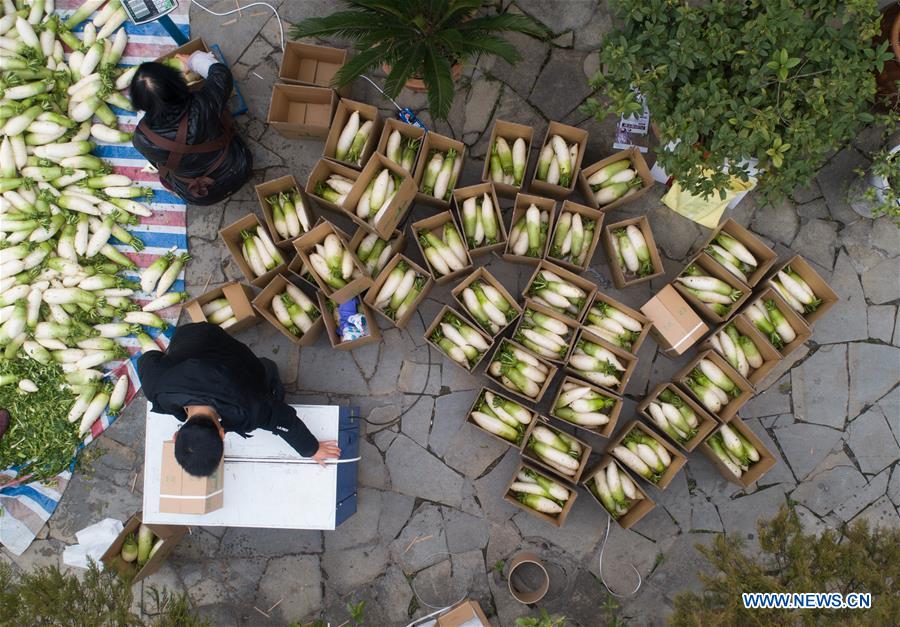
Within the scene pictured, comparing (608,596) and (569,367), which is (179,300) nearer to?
(569,367)

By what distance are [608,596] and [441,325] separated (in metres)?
2.42

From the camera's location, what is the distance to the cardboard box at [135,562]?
398cm

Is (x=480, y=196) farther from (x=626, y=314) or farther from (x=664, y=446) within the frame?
(x=664, y=446)

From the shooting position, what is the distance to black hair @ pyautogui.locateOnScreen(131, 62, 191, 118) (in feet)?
10.3

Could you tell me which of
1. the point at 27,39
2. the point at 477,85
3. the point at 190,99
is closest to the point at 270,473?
the point at 190,99

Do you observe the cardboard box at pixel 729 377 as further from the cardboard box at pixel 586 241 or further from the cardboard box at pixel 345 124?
the cardboard box at pixel 345 124

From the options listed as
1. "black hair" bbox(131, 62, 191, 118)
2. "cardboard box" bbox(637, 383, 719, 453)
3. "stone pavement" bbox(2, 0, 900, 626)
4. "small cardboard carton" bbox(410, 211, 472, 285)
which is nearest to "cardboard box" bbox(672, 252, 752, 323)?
"stone pavement" bbox(2, 0, 900, 626)

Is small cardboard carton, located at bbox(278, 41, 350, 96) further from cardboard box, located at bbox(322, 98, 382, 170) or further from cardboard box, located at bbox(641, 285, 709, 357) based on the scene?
cardboard box, located at bbox(641, 285, 709, 357)

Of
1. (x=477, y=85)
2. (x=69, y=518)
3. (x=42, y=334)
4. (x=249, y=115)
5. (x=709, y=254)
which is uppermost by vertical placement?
(x=477, y=85)

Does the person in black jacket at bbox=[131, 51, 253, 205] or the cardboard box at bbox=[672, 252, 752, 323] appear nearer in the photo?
the person in black jacket at bbox=[131, 51, 253, 205]

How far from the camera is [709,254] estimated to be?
4.08 metres

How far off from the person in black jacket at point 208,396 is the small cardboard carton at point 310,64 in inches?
84.0

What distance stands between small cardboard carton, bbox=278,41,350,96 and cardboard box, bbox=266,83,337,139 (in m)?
0.11

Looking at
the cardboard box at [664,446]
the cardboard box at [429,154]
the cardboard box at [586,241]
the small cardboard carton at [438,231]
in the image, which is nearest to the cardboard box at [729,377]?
the cardboard box at [664,446]
